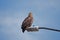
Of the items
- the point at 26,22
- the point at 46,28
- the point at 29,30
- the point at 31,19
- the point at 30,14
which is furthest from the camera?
the point at 30,14

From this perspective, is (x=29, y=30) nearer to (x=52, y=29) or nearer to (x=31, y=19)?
(x=52, y=29)

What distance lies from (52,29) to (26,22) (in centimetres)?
513

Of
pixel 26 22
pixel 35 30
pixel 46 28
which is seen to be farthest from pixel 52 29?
pixel 26 22

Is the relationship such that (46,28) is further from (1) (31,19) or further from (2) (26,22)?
(1) (31,19)

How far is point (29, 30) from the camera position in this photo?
9086 millimetres

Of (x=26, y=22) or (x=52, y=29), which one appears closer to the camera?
(x=52, y=29)

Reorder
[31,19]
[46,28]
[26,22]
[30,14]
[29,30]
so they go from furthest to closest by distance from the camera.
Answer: [30,14], [31,19], [26,22], [29,30], [46,28]

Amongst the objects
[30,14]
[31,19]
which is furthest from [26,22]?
[30,14]

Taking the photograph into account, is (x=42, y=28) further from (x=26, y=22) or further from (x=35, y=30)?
(x=26, y=22)

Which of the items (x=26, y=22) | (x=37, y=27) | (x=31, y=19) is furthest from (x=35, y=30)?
(x=31, y=19)

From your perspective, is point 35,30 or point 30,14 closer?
point 35,30

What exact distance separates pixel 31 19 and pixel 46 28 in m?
5.97

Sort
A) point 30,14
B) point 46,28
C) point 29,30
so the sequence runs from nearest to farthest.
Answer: point 46,28 < point 29,30 < point 30,14

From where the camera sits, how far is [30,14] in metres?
15.8
